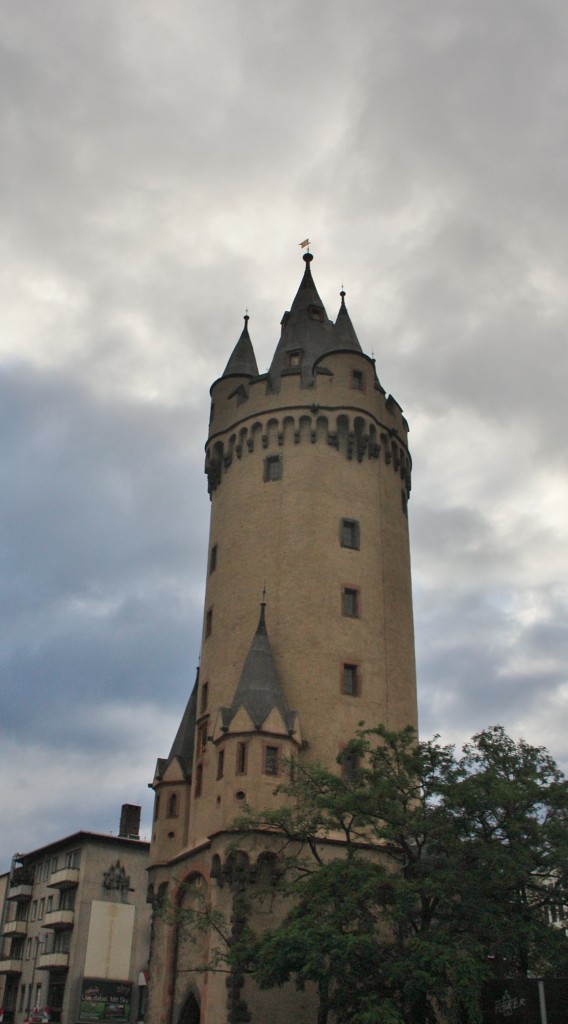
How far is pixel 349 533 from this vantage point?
146 ft

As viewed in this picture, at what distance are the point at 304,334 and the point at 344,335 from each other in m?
2.53

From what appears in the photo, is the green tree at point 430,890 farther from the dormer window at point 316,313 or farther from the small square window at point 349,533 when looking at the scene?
the dormer window at point 316,313

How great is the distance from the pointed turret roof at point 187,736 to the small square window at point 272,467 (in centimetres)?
1000

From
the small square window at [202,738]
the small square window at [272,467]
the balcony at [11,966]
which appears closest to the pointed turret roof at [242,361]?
Result: the small square window at [272,467]

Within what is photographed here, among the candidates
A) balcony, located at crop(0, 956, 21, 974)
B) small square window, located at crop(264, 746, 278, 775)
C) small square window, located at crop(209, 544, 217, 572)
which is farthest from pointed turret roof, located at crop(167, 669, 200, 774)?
balcony, located at crop(0, 956, 21, 974)

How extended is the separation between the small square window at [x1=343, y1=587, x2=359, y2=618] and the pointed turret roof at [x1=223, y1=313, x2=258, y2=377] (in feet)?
47.5

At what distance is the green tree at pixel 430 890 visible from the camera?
86.3 feet

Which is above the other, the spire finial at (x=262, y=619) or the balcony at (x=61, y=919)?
the spire finial at (x=262, y=619)

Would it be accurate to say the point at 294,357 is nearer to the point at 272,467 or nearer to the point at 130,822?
the point at 272,467

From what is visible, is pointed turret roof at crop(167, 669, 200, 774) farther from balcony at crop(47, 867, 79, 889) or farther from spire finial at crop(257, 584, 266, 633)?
balcony at crop(47, 867, 79, 889)

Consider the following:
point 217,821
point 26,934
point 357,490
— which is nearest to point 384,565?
point 357,490

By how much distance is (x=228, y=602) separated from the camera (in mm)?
43938

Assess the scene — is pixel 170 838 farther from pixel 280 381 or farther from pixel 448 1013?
pixel 280 381

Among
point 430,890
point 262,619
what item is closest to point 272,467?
point 262,619
